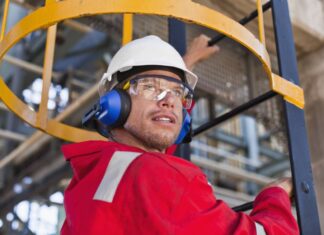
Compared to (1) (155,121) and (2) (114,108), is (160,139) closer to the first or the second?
(1) (155,121)

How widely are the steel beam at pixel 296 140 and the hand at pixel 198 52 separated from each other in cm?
39

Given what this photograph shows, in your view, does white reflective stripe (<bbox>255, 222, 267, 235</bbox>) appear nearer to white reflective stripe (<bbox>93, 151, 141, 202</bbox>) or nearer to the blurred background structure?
white reflective stripe (<bbox>93, 151, 141, 202</bbox>)

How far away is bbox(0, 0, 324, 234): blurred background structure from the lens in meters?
3.41

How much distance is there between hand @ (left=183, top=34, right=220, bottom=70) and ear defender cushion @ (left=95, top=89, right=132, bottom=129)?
75cm

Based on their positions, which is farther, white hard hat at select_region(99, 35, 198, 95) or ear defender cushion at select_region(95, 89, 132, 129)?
white hard hat at select_region(99, 35, 198, 95)

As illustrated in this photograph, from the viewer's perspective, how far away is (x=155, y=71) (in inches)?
83.7

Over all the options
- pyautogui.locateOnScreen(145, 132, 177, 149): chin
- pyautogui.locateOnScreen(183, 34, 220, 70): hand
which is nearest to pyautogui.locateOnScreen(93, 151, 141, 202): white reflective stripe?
pyautogui.locateOnScreen(145, 132, 177, 149): chin

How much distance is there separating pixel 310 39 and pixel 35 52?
4.11m

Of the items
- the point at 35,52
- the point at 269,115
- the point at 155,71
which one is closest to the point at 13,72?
the point at 35,52

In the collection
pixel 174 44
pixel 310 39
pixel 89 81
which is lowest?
pixel 174 44

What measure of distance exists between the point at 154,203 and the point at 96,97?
4167 mm

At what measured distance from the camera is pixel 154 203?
1.66 metres

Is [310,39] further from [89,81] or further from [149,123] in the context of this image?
[89,81]

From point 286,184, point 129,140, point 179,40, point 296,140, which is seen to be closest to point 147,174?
point 129,140
